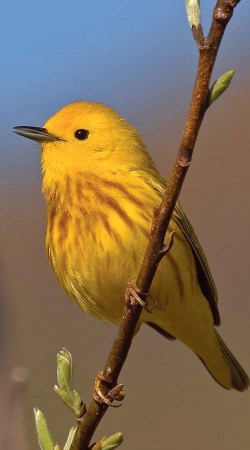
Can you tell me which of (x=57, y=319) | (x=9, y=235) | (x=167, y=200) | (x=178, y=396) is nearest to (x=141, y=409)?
(x=178, y=396)

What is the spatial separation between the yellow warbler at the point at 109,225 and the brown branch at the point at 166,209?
94 centimetres

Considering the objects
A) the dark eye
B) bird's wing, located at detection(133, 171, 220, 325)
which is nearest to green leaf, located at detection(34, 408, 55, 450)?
bird's wing, located at detection(133, 171, 220, 325)

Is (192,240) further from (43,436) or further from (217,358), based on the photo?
(43,436)

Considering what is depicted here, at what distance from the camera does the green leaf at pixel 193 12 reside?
1476 millimetres

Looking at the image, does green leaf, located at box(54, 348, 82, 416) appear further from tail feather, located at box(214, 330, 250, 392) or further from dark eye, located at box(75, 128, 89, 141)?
tail feather, located at box(214, 330, 250, 392)

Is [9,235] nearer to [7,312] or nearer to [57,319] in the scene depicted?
[57,319]

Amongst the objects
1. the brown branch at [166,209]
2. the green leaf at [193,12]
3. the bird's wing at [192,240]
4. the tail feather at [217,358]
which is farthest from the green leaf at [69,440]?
the tail feather at [217,358]

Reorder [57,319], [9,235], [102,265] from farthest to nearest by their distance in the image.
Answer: [9,235] → [57,319] → [102,265]

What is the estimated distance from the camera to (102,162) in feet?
10.5

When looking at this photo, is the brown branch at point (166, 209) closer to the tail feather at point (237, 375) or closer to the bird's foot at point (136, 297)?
the bird's foot at point (136, 297)

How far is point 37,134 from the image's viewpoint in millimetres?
3262

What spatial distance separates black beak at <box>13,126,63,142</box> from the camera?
322 centimetres

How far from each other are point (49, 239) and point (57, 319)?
3.79 meters

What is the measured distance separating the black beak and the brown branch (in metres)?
1.38
